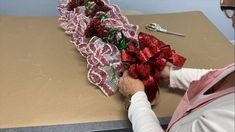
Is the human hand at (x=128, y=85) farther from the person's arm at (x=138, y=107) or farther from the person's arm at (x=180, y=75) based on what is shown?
the person's arm at (x=180, y=75)

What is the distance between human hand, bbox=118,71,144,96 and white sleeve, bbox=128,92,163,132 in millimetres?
27

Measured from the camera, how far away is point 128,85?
0.97 meters

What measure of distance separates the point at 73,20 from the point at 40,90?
0.43 metres

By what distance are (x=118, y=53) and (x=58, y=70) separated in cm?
21

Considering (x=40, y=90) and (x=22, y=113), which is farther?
(x=40, y=90)

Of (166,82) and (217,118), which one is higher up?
(217,118)

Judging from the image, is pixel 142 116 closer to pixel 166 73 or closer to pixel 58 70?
pixel 166 73

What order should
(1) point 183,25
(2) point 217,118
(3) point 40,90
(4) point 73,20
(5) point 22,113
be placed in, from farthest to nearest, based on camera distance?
(1) point 183,25
(4) point 73,20
(3) point 40,90
(5) point 22,113
(2) point 217,118

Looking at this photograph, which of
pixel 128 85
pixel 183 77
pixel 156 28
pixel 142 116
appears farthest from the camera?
pixel 156 28

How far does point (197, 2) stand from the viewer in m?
2.38

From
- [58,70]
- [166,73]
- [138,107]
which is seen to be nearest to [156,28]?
[166,73]

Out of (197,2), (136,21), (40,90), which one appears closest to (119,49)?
(40,90)

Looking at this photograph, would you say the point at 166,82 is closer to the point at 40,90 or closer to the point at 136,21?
the point at 40,90

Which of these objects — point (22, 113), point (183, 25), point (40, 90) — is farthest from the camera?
point (183, 25)
